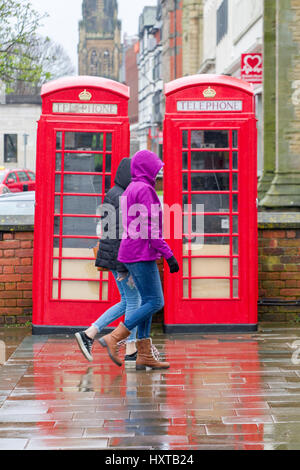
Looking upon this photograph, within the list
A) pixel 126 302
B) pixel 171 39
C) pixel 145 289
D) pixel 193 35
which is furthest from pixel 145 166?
pixel 171 39

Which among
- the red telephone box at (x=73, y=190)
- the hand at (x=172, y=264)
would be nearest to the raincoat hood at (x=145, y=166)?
the hand at (x=172, y=264)

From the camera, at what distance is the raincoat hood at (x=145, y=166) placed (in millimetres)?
7078

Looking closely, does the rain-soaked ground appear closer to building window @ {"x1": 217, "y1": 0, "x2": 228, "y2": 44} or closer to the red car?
the red car

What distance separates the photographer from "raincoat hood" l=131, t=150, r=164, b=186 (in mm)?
7078

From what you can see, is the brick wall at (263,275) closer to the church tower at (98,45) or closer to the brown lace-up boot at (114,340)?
the brown lace-up boot at (114,340)

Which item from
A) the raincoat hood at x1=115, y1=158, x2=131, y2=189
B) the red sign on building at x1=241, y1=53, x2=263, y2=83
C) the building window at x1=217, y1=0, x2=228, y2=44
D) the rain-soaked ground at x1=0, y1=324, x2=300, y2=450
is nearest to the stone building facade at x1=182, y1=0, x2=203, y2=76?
the building window at x1=217, y1=0, x2=228, y2=44

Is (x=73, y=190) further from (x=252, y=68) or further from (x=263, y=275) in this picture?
(x=252, y=68)

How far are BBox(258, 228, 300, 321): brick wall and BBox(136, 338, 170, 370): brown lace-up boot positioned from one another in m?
2.63

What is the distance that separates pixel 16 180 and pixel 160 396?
26.7 metres

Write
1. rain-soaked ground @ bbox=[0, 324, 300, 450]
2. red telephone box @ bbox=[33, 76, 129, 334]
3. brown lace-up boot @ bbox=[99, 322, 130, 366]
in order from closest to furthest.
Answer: rain-soaked ground @ bbox=[0, 324, 300, 450]
brown lace-up boot @ bbox=[99, 322, 130, 366]
red telephone box @ bbox=[33, 76, 129, 334]

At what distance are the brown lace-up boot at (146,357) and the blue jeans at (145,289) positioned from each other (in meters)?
0.21

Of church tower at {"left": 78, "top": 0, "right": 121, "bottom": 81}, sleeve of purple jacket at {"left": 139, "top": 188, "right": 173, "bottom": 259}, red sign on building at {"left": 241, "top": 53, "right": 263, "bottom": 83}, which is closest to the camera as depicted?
sleeve of purple jacket at {"left": 139, "top": 188, "right": 173, "bottom": 259}

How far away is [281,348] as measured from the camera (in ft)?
26.7

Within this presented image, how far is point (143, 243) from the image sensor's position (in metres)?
7.00
